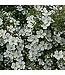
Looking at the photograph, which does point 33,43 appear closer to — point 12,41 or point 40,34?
point 40,34

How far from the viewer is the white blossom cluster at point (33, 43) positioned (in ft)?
9.68

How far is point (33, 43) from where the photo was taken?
2.97 meters

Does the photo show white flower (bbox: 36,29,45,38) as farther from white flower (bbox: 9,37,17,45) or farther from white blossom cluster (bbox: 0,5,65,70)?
white flower (bbox: 9,37,17,45)

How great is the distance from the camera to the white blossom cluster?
9.68 ft

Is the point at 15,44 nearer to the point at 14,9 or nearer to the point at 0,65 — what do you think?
the point at 0,65

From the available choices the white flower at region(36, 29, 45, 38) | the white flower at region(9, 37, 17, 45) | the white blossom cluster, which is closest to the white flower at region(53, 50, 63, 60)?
the white blossom cluster

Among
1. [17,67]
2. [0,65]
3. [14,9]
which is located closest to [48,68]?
[17,67]

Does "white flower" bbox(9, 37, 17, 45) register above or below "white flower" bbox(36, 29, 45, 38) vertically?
below

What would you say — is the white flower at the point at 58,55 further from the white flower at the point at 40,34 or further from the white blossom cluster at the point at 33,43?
the white flower at the point at 40,34

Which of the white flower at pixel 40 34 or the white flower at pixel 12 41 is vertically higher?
the white flower at pixel 40 34

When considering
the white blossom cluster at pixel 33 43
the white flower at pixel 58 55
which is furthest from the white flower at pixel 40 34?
the white flower at pixel 58 55

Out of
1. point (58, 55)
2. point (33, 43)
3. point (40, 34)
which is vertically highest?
point (40, 34)

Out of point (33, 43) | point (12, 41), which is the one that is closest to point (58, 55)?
point (33, 43)

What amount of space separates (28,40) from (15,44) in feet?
0.53
